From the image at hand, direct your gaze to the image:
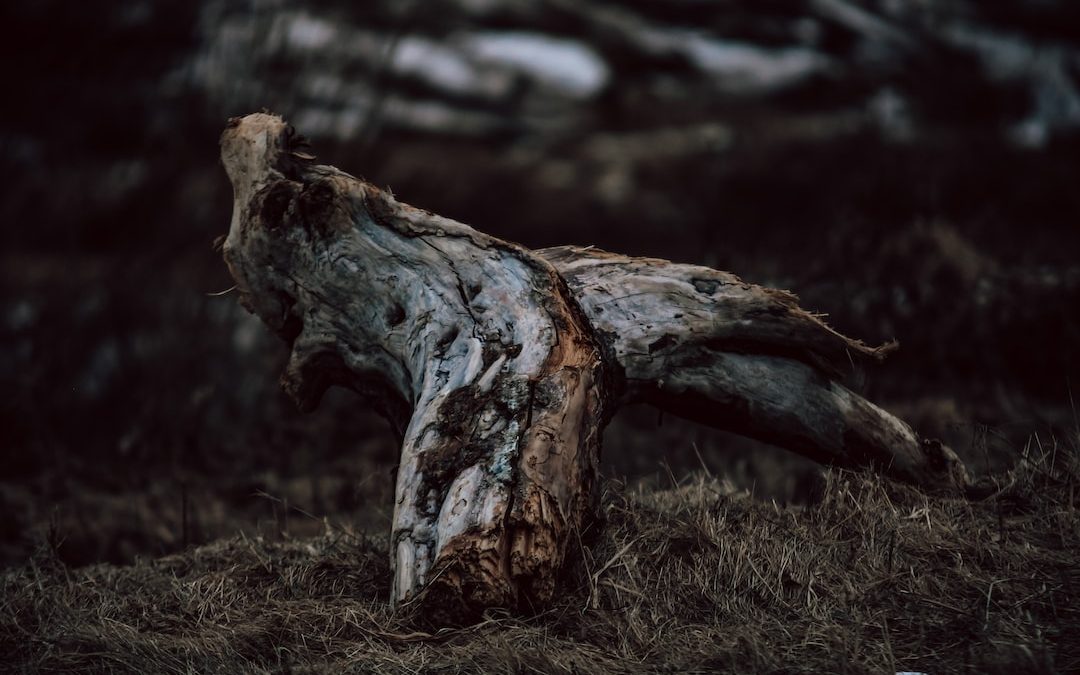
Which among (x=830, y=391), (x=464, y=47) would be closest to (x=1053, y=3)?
(x=464, y=47)

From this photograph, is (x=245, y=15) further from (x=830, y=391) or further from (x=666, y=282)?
A: (x=830, y=391)

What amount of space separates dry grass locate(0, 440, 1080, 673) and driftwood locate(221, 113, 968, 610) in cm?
28

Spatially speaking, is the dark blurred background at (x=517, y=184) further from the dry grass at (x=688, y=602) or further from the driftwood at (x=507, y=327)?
the dry grass at (x=688, y=602)

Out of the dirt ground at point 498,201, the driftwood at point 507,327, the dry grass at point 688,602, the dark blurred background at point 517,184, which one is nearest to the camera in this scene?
the dry grass at point 688,602

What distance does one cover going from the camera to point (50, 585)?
10.5 ft

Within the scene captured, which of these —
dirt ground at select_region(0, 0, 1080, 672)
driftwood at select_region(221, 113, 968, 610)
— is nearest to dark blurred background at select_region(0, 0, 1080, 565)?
dirt ground at select_region(0, 0, 1080, 672)

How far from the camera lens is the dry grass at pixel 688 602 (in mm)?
2262

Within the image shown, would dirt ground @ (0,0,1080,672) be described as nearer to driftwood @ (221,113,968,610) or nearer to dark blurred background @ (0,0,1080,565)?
dark blurred background @ (0,0,1080,565)

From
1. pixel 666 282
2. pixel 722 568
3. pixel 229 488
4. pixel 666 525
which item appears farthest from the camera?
pixel 229 488

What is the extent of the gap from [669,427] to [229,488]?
342cm

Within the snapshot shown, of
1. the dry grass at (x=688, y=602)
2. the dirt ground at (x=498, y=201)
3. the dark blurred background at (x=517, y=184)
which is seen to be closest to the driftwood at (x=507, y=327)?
the dry grass at (x=688, y=602)

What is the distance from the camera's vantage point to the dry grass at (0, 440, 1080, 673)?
226 centimetres

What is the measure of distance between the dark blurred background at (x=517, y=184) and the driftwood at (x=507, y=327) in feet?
8.64

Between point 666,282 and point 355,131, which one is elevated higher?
point 666,282
